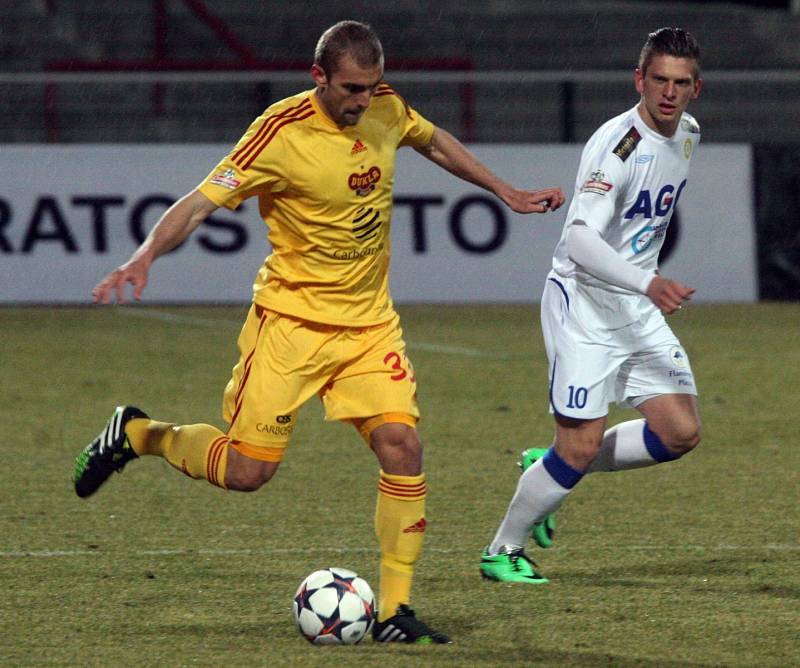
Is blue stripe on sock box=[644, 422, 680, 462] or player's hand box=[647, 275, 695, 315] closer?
player's hand box=[647, 275, 695, 315]

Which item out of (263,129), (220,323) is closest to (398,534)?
(263,129)

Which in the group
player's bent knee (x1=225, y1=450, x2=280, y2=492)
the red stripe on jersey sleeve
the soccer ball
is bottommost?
the soccer ball

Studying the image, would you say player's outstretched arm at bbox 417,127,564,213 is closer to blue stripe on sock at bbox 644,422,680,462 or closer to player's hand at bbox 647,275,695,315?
player's hand at bbox 647,275,695,315

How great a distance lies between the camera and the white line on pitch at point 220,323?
11828 millimetres

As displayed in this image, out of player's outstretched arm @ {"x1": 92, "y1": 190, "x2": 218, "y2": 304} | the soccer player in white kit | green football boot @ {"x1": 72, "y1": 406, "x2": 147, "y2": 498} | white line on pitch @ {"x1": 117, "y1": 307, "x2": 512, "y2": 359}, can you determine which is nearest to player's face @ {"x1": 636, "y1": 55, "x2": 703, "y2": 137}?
the soccer player in white kit

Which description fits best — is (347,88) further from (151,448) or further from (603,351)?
(151,448)

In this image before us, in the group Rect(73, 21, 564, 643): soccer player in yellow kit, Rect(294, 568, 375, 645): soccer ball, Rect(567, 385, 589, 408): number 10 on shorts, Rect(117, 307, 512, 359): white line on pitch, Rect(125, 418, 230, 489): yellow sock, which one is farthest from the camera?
Rect(117, 307, 512, 359): white line on pitch

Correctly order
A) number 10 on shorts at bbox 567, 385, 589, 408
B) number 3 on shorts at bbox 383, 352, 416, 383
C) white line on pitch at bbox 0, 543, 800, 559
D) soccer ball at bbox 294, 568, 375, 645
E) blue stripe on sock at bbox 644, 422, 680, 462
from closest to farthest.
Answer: soccer ball at bbox 294, 568, 375, 645
number 3 on shorts at bbox 383, 352, 416, 383
number 10 on shorts at bbox 567, 385, 589, 408
blue stripe on sock at bbox 644, 422, 680, 462
white line on pitch at bbox 0, 543, 800, 559

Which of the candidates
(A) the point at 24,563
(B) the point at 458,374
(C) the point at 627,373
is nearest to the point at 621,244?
(C) the point at 627,373

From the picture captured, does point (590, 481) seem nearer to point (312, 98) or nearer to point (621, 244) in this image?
point (621, 244)

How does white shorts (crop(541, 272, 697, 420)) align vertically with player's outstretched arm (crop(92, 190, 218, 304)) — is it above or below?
below

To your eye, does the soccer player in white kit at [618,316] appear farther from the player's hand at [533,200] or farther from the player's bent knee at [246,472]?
the player's bent knee at [246,472]

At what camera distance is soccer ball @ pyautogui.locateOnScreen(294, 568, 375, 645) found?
479 centimetres

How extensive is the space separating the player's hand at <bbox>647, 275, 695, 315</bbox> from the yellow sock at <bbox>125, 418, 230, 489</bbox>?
143 cm
